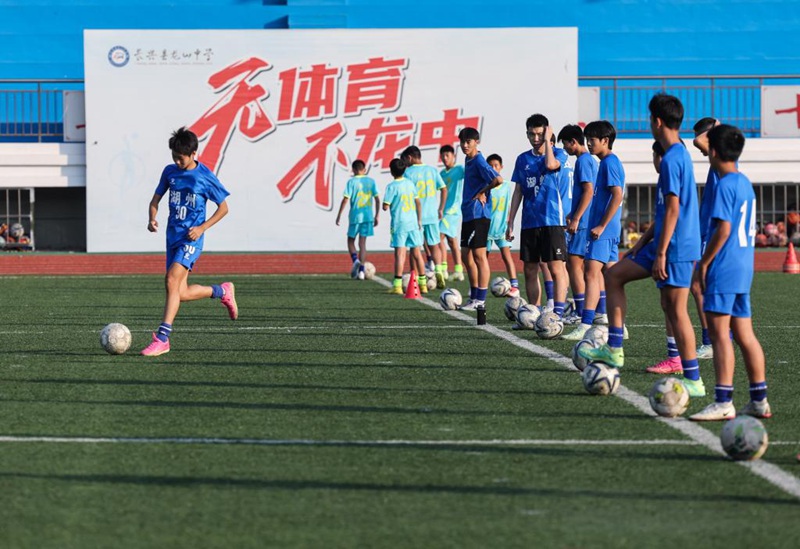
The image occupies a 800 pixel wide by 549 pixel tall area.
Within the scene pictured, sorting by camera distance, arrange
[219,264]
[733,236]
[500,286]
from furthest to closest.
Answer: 1. [219,264]
2. [500,286]
3. [733,236]

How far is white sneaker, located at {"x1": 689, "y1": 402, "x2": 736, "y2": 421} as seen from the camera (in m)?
7.23

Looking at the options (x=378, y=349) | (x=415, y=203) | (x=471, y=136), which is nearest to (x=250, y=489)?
(x=378, y=349)

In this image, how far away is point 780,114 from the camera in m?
32.4

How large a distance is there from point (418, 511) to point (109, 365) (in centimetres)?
546

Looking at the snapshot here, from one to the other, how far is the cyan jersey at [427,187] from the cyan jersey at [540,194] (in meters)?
6.81

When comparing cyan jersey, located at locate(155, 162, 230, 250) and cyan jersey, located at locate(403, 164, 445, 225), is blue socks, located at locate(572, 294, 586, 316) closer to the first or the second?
cyan jersey, located at locate(155, 162, 230, 250)

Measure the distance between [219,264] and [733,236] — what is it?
845 inches

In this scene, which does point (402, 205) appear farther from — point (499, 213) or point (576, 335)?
point (576, 335)

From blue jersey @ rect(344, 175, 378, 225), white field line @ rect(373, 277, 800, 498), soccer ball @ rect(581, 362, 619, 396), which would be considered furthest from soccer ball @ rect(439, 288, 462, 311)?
blue jersey @ rect(344, 175, 378, 225)

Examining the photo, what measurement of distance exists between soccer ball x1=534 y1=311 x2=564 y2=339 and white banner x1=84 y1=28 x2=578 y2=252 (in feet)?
64.9

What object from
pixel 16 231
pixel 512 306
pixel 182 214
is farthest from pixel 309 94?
pixel 182 214

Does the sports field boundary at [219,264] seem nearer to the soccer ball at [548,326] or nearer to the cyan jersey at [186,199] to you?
the soccer ball at [548,326]

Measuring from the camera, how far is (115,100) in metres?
31.2

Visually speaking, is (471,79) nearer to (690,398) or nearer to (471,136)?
(471,136)
